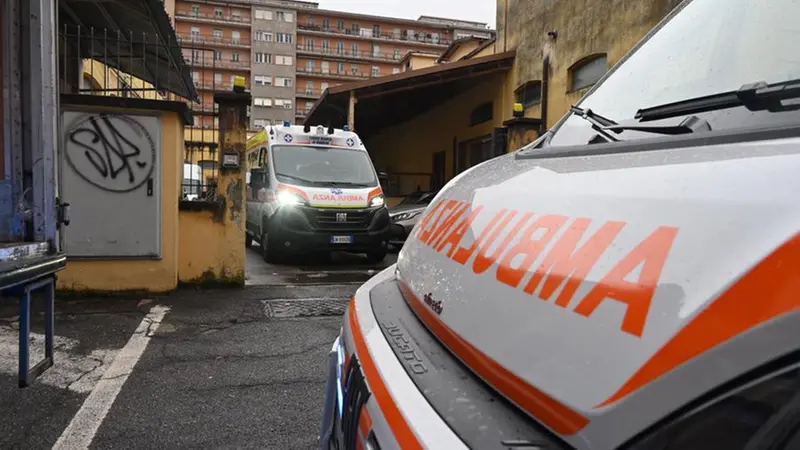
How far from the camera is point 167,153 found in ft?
20.2

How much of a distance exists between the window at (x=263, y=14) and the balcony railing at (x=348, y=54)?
5.20 m

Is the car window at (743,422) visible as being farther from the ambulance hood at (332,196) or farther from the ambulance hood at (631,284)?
the ambulance hood at (332,196)

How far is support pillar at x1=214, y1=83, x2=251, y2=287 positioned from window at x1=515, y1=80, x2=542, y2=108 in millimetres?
7416

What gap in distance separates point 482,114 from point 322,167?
22.7 ft

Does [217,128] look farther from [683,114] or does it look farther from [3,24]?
[683,114]

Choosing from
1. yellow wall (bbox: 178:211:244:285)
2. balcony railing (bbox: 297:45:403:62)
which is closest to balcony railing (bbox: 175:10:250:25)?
balcony railing (bbox: 297:45:403:62)

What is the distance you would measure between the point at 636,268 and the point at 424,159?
1730cm

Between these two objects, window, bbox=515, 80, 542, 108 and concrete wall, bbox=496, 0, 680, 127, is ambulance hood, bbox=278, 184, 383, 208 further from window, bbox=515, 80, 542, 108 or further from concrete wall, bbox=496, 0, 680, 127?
window, bbox=515, 80, 542, 108

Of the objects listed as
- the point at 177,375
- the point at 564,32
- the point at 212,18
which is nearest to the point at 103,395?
the point at 177,375

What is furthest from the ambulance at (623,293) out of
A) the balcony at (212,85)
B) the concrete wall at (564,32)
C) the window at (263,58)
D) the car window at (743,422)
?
the window at (263,58)

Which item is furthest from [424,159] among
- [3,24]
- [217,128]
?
[3,24]

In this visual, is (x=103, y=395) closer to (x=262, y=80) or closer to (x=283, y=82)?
(x=262, y=80)

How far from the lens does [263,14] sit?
67.1 metres

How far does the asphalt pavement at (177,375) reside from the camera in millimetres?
2842
